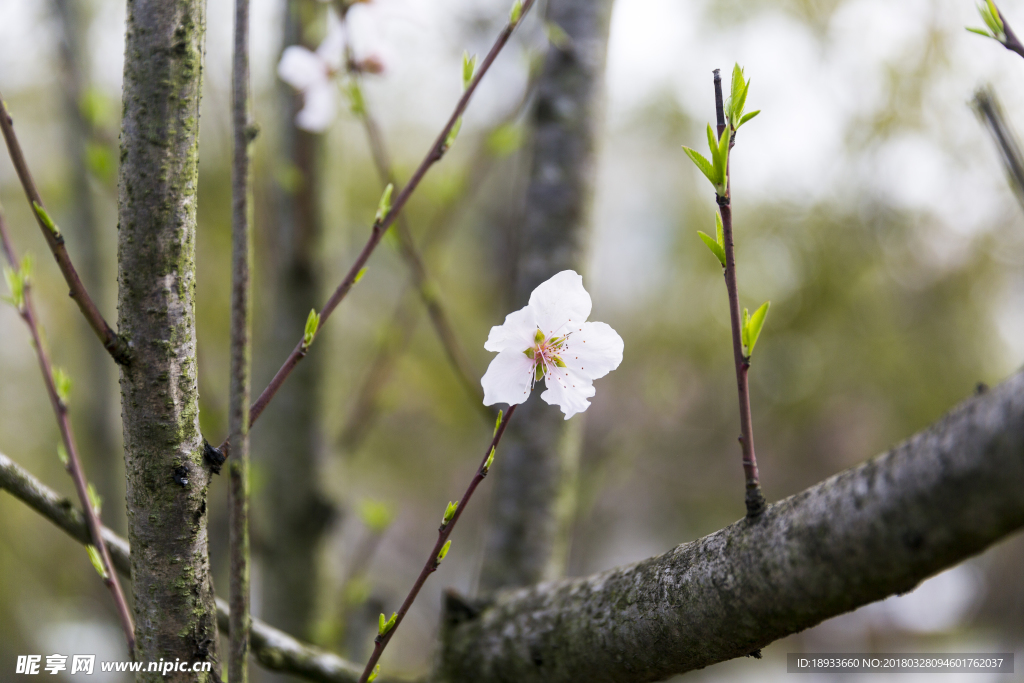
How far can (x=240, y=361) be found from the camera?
0.53 m

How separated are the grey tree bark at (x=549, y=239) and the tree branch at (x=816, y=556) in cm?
52

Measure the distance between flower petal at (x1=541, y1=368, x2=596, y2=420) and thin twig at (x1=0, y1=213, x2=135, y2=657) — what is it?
1.49ft

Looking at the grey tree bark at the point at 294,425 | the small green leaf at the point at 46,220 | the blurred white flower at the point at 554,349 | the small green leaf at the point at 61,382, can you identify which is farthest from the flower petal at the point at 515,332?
the grey tree bark at the point at 294,425

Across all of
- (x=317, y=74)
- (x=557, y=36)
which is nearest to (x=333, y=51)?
(x=317, y=74)

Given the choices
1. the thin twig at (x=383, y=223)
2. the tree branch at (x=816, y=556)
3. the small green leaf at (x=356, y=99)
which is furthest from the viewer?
the small green leaf at (x=356, y=99)

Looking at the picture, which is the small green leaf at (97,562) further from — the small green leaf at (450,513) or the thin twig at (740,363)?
the thin twig at (740,363)

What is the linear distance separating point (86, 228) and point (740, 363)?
6.92 feet

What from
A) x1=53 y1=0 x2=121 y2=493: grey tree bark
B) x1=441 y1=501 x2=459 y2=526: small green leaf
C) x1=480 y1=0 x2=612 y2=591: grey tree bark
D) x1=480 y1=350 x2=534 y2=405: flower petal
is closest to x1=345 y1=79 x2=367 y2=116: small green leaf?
x1=480 y1=0 x2=612 y2=591: grey tree bark

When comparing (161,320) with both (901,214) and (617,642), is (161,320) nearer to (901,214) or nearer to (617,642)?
(617,642)

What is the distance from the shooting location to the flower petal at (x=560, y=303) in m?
0.58

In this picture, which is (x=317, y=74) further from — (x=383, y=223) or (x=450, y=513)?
(x=450, y=513)

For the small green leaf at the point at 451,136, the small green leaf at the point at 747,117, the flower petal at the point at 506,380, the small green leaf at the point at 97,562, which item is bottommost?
the small green leaf at the point at 97,562

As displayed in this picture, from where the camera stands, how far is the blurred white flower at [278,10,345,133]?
123cm

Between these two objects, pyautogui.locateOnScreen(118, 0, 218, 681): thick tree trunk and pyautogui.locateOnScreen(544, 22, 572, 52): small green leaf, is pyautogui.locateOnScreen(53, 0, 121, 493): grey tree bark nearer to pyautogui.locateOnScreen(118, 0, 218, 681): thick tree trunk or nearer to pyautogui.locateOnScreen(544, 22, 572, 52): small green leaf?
pyautogui.locateOnScreen(544, 22, 572, 52): small green leaf
